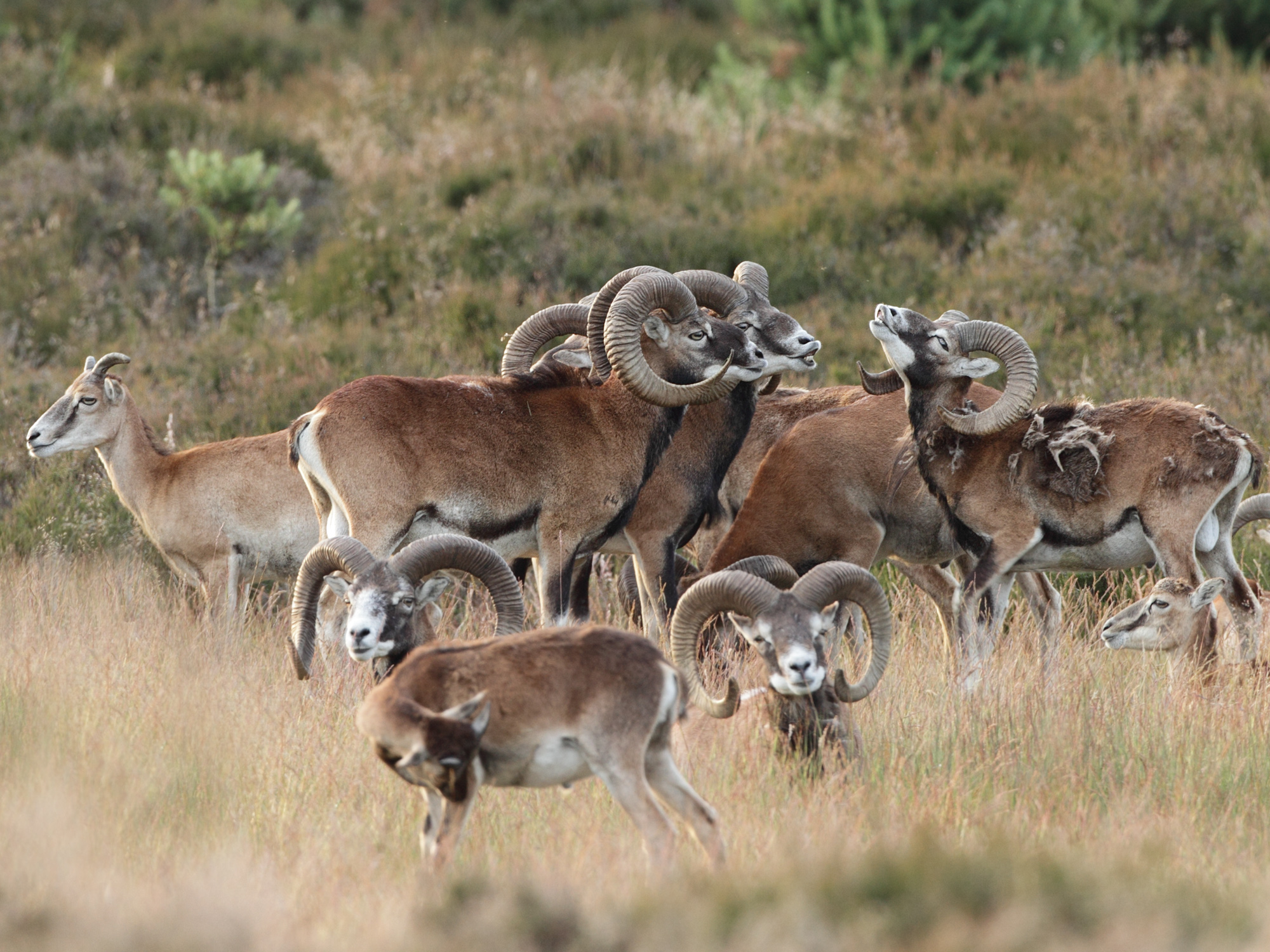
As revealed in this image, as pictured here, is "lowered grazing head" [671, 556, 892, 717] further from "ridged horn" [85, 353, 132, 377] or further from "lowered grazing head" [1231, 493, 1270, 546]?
"ridged horn" [85, 353, 132, 377]

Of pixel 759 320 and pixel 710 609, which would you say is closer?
pixel 710 609

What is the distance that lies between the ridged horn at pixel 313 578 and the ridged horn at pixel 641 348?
2.17 meters

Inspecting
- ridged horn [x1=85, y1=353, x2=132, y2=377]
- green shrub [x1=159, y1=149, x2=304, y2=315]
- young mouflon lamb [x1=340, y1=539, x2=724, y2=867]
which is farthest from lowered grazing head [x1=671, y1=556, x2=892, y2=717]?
green shrub [x1=159, y1=149, x2=304, y2=315]

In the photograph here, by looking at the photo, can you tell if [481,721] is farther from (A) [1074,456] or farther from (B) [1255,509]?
(B) [1255,509]

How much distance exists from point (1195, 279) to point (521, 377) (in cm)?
920

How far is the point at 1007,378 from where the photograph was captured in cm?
934

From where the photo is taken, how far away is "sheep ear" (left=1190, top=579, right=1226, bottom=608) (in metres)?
8.54

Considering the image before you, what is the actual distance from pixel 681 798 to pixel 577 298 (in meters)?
10.9

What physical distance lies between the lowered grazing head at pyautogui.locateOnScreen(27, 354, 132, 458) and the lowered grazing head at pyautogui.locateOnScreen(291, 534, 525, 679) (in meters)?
4.34

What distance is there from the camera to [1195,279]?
16.0 metres

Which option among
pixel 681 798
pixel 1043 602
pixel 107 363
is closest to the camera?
pixel 681 798

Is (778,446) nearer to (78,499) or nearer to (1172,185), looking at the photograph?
(78,499)

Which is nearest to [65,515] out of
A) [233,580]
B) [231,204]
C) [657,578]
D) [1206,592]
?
[233,580]

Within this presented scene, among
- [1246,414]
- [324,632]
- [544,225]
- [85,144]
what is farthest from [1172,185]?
[85,144]
